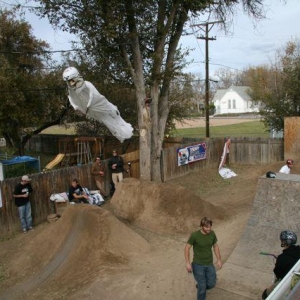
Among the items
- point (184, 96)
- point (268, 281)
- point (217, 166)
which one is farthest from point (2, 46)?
point (268, 281)

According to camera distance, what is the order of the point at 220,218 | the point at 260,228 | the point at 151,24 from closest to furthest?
the point at 260,228
the point at 220,218
the point at 151,24

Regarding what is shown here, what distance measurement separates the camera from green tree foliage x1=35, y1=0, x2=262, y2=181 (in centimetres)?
1392

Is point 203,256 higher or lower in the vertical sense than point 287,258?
lower

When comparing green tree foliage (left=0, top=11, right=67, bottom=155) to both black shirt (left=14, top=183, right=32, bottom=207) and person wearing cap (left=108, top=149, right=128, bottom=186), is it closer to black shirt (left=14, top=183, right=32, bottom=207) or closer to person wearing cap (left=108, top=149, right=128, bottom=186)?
person wearing cap (left=108, top=149, right=128, bottom=186)

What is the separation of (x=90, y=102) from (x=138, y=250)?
3.96m

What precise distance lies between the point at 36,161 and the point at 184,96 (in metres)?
9.93

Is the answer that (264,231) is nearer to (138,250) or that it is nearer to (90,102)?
(138,250)

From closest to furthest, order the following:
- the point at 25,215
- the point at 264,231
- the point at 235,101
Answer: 1. the point at 264,231
2. the point at 25,215
3. the point at 235,101

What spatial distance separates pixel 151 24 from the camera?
15.3 meters

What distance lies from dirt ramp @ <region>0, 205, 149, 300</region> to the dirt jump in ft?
0.08

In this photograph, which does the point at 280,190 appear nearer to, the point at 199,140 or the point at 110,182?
the point at 110,182

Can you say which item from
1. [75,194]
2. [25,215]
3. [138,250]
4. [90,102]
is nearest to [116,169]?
[75,194]

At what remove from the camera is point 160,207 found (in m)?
11.9

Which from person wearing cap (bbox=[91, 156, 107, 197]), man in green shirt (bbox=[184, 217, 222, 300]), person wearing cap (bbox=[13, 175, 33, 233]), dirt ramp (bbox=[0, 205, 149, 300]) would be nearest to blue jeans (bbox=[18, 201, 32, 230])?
person wearing cap (bbox=[13, 175, 33, 233])
